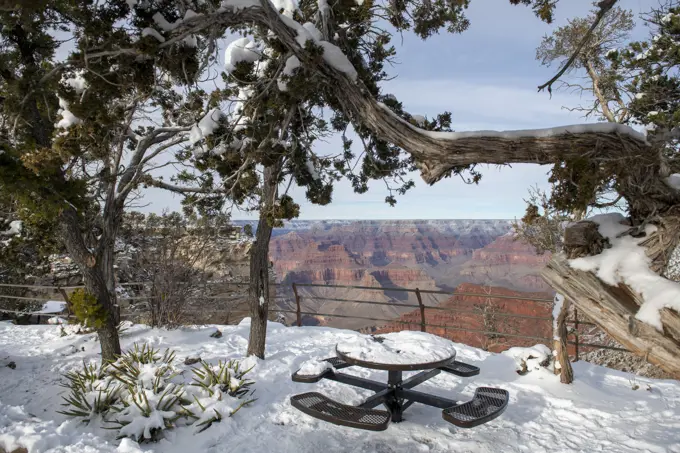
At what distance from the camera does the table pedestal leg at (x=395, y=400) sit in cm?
467

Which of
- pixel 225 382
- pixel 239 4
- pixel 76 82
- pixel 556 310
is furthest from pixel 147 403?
pixel 556 310

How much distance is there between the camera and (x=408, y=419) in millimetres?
4773

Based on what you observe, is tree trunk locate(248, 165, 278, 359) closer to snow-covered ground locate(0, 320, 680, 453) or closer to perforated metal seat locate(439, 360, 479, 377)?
snow-covered ground locate(0, 320, 680, 453)

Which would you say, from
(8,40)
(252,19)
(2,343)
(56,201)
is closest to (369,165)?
(252,19)

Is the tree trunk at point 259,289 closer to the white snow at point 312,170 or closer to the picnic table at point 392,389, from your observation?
the white snow at point 312,170

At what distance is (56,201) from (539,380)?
688cm

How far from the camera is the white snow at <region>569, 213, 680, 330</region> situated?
7.26 ft

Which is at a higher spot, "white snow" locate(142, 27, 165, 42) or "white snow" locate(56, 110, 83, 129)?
"white snow" locate(142, 27, 165, 42)

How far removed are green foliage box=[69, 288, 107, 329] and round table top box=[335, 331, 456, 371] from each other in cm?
395

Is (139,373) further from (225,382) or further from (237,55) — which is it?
(237,55)

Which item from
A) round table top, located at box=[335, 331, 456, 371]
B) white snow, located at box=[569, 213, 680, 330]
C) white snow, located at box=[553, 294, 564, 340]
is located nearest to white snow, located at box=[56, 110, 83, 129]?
round table top, located at box=[335, 331, 456, 371]

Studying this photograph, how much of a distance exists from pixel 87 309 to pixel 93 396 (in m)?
1.72

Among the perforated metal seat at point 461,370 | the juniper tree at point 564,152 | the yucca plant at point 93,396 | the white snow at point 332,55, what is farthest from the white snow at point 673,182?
the yucca plant at point 93,396

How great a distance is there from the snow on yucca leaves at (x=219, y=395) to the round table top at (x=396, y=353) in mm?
1388
